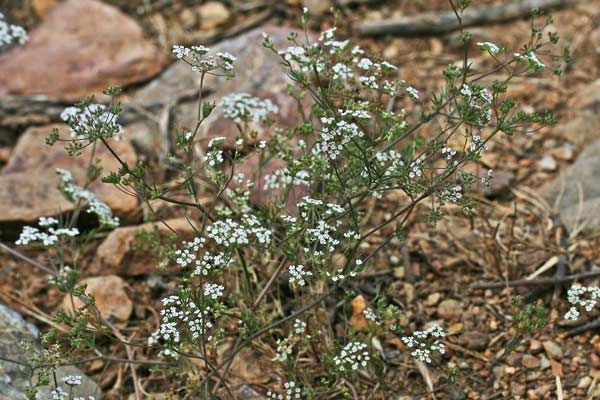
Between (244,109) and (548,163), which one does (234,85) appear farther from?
(548,163)

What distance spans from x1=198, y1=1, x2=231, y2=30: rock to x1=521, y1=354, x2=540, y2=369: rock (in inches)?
183

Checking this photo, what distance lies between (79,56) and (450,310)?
4.25 meters

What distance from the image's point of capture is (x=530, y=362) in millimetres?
4379

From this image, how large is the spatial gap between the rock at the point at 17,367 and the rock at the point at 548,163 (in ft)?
11.8

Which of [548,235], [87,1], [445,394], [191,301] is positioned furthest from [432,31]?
[191,301]

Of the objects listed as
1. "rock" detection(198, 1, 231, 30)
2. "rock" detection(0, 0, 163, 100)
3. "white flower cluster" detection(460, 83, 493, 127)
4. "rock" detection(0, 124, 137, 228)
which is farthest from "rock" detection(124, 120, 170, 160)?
"white flower cluster" detection(460, 83, 493, 127)

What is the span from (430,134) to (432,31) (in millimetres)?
1611

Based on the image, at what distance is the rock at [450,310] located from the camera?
15.4 ft

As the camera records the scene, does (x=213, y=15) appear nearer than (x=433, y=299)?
No

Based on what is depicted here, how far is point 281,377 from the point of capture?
427 centimetres

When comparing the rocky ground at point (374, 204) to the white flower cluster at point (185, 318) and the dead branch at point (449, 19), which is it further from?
the white flower cluster at point (185, 318)

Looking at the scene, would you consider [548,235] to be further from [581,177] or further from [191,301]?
[191,301]

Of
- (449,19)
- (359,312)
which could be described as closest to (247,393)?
(359,312)

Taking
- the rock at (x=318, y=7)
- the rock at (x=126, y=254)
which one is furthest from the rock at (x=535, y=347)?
the rock at (x=318, y=7)
